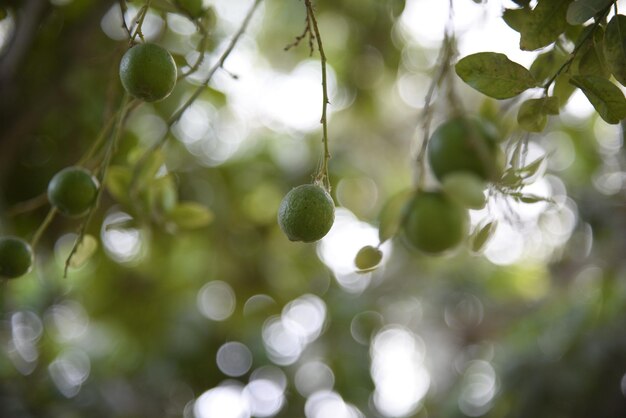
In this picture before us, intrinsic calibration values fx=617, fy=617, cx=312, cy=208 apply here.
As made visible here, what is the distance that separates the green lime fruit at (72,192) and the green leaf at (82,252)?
90 millimetres

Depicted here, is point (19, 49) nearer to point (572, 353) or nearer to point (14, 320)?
point (14, 320)

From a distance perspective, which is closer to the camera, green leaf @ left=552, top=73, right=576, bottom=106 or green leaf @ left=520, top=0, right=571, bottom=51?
green leaf @ left=520, top=0, right=571, bottom=51

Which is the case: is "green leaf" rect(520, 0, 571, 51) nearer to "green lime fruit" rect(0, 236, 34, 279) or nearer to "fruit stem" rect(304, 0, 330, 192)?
"fruit stem" rect(304, 0, 330, 192)

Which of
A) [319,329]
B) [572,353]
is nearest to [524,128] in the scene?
[572,353]

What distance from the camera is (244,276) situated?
8.25ft

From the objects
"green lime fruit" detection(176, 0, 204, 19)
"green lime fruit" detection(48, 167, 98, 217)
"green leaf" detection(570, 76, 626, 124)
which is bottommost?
"green lime fruit" detection(48, 167, 98, 217)

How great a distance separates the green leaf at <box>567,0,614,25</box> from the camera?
79 cm

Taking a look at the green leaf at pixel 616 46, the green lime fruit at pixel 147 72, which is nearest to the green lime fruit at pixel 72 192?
the green lime fruit at pixel 147 72

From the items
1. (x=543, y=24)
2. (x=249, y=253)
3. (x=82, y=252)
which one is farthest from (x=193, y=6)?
(x=249, y=253)

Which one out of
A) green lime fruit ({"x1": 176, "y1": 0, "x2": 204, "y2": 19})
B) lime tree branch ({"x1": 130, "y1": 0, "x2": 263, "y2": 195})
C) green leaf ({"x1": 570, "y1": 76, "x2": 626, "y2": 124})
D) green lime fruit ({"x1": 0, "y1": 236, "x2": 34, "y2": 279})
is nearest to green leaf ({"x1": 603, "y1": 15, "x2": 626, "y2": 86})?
green leaf ({"x1": 570, "y1": 76, "x2": 626, "y2": 124})

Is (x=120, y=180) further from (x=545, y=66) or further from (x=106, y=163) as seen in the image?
(x=545, y=66)

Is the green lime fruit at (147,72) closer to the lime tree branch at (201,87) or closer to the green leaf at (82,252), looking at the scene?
the lime tree branch at (201,87)

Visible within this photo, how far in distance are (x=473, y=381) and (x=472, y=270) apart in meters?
0.73

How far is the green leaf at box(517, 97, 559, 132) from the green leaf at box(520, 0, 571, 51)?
0.07 m
